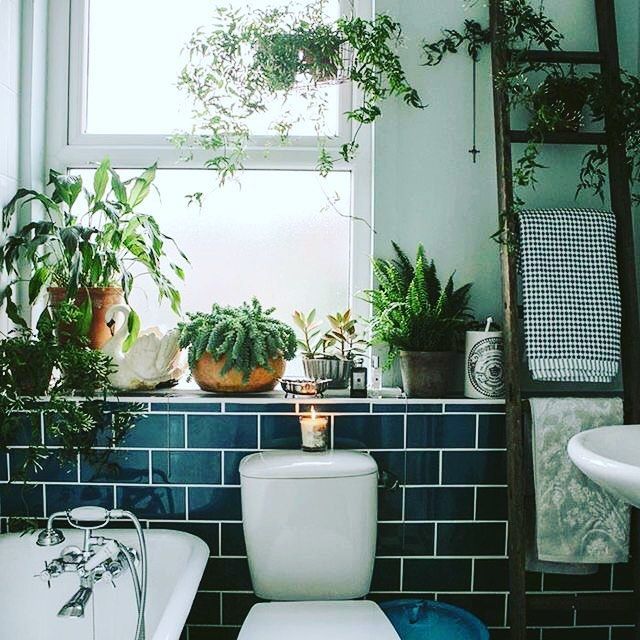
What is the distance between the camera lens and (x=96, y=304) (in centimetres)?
231

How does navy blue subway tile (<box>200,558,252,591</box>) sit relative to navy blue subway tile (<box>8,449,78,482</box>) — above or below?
below

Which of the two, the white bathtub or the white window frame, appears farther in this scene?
the white window frame

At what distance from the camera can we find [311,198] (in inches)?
101

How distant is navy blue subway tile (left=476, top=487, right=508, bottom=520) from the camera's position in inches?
89.9

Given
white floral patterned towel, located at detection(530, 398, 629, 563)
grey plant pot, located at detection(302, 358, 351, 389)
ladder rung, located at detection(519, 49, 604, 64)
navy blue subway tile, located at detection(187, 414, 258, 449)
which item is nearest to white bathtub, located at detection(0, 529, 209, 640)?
navy blue subway tile, located at detection(187, 414, 258, 449)

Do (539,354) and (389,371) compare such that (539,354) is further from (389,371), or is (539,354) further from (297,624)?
(297,624)

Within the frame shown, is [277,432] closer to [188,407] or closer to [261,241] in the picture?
[188,407]

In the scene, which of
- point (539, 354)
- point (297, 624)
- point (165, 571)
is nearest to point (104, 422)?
point (165, 571)

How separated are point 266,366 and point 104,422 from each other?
500mm

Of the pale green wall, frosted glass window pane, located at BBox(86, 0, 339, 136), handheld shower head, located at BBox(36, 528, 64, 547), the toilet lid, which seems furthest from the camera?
frosted glass window pane, located at BBox(86, 0, 339, 136)

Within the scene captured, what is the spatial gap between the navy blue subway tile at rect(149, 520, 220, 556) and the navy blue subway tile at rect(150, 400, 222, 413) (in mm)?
334

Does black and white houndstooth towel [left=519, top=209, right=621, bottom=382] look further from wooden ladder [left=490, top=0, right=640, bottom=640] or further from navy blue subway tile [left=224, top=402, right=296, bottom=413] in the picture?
navy blue subway tile [left=224, top=402, right=296, bottom=413]

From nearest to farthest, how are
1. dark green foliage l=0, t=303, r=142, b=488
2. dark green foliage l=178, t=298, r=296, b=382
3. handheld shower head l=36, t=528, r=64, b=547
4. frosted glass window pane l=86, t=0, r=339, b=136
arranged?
1. handheld shower head l=36, t=528, r=64, b=547
2. dark green foliage l=0, t=303, r=142, b=488
3. dark green foliage l=178, t=298, r=296, b=382
4. frosted glass window pane l=86, t=0, r=339, b=136

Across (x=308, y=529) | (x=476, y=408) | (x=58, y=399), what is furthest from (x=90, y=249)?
(x=476, y=408)
